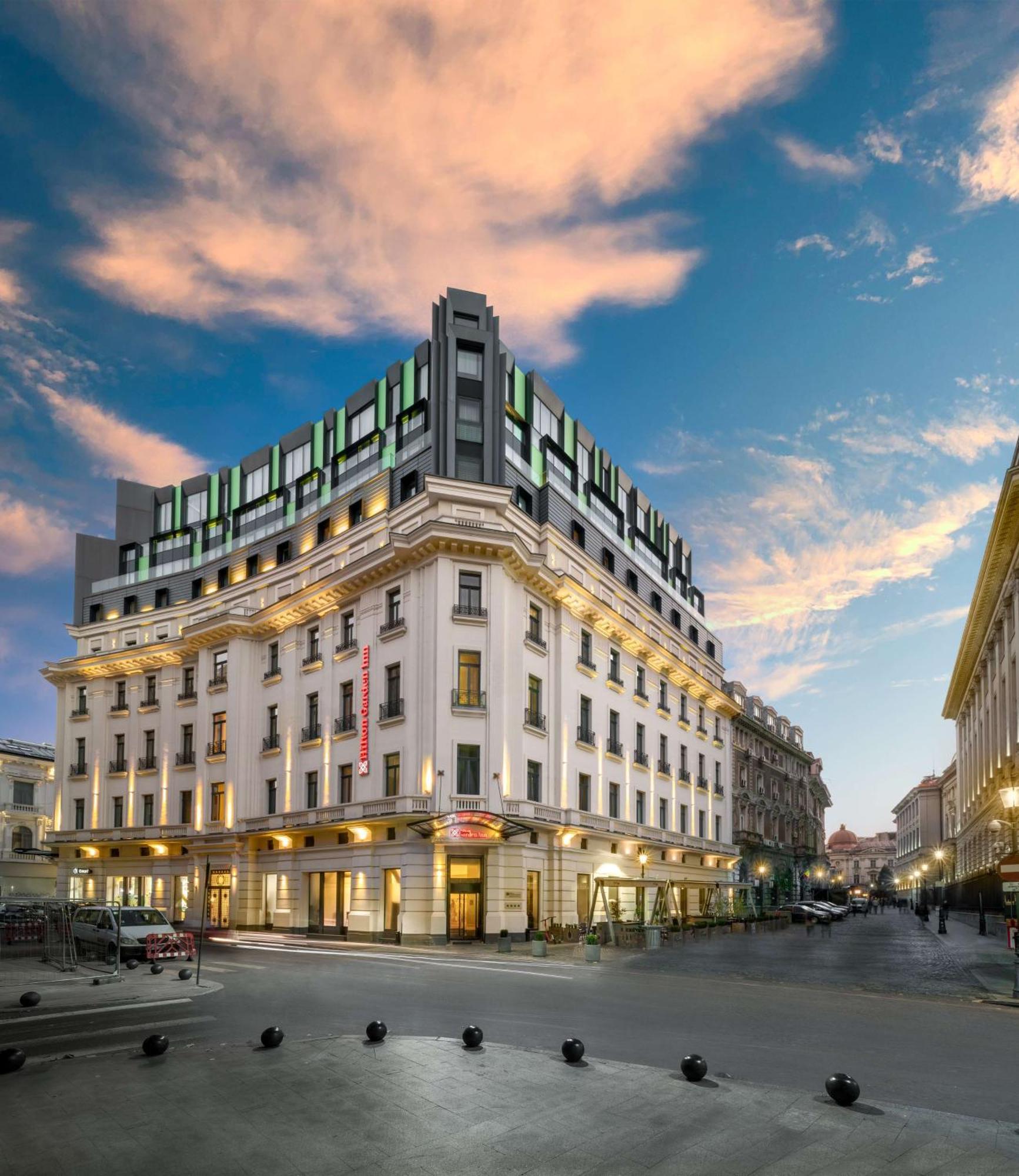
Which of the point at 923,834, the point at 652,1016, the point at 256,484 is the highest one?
the point at 256,484

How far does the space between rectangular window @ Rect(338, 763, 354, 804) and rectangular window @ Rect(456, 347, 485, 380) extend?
19243 mm

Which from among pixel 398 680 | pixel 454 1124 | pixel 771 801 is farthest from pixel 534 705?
pixel 771 801

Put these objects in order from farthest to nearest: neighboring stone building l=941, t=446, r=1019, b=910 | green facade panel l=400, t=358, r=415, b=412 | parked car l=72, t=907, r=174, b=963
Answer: green facade panel l=400, t=358, r=415, b=412 < neighboring stone building l=941, t=446, r=1019, b=910 < parked car l=72, t=907, r=174, b=963

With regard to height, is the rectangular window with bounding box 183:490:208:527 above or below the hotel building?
above

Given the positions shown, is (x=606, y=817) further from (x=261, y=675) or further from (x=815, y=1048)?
(x=815, y=1048)

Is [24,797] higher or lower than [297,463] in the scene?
lower

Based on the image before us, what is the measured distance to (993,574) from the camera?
52.3 m

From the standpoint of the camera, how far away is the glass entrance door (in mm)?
38625

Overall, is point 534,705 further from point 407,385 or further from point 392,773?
point 407,385

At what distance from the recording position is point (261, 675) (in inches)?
2076

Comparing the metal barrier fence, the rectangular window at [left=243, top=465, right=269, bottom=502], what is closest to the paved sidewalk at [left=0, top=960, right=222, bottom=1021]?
the metal barrier fence

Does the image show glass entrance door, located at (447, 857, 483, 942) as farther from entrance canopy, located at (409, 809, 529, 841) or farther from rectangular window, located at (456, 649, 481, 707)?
rectangular window, located at (456, 649, 481, 707)

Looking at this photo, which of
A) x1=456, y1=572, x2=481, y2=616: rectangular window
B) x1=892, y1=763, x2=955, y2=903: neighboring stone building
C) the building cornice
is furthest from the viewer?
x1=892, y1=763, x2=955, y2=903: neighboring stone building

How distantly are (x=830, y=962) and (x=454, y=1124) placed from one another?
1136 inches
